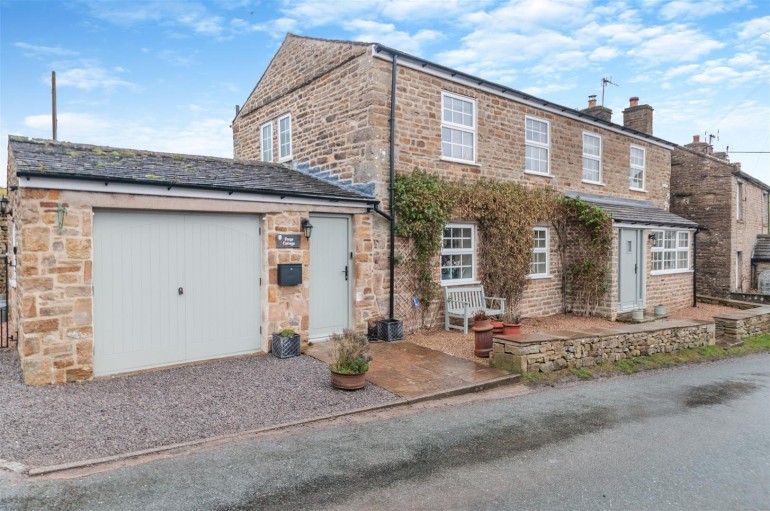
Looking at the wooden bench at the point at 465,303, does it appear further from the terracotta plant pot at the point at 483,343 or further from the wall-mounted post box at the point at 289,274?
the wall-mounted post box at the point at 289,274

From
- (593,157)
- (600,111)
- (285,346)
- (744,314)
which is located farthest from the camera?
(600,111)

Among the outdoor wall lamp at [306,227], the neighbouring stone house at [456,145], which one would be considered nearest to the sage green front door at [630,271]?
the neighbouring stone house at [456,145]

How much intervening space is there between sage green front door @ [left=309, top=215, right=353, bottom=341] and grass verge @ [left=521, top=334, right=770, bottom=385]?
3.94 metres

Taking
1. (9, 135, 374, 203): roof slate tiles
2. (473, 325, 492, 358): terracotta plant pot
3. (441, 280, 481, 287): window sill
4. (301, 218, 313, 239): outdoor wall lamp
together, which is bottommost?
(473, 325, 492, 358): terracotta plant pot

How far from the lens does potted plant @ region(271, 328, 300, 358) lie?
28.2 ft

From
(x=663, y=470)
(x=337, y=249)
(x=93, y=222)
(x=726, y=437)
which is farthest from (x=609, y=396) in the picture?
(x=93, y=222)

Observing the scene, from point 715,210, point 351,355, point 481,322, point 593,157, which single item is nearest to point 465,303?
point 481,322

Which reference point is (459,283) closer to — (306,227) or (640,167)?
(306,227)

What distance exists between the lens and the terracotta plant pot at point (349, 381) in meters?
7.01

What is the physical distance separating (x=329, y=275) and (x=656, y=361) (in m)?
6.74

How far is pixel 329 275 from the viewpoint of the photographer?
398 inches

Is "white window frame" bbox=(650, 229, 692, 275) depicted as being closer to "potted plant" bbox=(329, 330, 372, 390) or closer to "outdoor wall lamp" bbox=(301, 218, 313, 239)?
"outdoor wall lamp" bbox=(301, 218, 313, 239)

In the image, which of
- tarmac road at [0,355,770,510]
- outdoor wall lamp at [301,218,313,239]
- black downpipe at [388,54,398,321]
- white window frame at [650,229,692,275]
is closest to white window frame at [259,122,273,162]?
black downpipe at [388,54,398,321]

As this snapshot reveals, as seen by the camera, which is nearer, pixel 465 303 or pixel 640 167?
pixel 465 303
